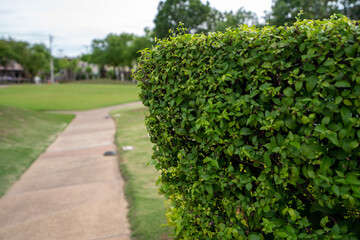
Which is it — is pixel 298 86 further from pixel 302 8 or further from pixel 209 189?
pixel 302 8

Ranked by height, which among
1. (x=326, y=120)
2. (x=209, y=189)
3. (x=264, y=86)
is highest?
(x=264, y=86)

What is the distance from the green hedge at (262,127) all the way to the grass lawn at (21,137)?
552 cm

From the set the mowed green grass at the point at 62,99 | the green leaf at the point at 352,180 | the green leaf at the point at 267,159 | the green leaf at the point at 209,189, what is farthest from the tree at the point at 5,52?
the green leaf at the point at 352,180

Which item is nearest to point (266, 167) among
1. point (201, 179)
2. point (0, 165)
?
point (201, 179)

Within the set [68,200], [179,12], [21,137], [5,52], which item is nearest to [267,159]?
[68,200]

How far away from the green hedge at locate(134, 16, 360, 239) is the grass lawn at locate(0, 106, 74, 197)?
552 centimetres

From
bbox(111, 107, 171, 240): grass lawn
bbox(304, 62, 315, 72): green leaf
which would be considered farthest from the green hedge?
bbox(111, 107, 171, 240): grass lawn

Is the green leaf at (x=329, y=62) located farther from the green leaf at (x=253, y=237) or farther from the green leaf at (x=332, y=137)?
the green leaf at (x=253, y=237)

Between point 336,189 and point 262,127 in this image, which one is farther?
point 262,127

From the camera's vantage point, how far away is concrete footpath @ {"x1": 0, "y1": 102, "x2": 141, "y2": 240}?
4.87 metres

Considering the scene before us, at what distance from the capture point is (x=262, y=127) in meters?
2.24

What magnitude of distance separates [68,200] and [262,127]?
16.6 ft

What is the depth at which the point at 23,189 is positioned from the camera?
701 centimetres

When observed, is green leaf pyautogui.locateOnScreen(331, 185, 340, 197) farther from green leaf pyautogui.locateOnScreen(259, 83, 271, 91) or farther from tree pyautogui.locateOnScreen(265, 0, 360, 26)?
tree pyautogui.locateOnScreen(265, 0, 360, 26)
